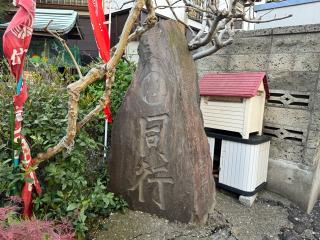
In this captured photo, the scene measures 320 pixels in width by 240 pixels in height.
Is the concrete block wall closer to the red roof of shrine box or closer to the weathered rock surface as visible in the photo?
the red roof of shrine box

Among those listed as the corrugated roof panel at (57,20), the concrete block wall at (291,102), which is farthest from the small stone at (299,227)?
the corrugated roof panel at (57,20)

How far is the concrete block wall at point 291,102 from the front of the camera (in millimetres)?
4123

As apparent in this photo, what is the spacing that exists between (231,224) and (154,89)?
1.89 meters

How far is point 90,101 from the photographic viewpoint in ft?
13.8

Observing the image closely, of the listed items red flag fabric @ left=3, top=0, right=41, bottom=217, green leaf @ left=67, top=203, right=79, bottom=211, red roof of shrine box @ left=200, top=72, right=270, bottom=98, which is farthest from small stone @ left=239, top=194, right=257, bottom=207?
red flag fabric @ left=3, top=0, right=41, bottom=217

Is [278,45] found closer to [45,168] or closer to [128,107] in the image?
[128,107]

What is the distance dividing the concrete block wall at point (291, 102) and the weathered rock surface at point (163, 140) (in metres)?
1.61

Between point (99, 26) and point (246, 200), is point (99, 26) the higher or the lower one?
the higher one

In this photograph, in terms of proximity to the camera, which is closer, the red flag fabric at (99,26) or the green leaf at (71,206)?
the green leaf at (71,206)

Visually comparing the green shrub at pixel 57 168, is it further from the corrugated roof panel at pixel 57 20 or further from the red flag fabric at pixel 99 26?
the corrugated roof panel at pixel 57 20

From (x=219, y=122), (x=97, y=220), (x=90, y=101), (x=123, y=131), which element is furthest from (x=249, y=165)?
(x=90, y=101)

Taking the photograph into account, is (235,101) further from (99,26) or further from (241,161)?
(99,26)

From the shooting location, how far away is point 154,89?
3.21 meters

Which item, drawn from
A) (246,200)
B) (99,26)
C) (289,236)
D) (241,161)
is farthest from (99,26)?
(289,236)
